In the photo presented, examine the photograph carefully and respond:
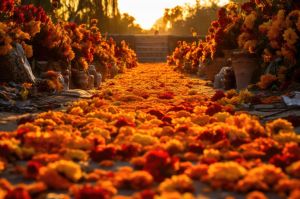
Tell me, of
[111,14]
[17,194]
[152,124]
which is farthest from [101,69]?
[111,14]

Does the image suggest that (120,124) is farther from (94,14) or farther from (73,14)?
(94,14)

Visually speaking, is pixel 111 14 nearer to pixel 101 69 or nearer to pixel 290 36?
pixel 101 69

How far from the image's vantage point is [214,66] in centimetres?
1178

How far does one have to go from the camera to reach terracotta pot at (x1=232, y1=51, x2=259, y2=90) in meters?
8.34

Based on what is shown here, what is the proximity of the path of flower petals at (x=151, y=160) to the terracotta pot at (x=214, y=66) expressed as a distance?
272 inches

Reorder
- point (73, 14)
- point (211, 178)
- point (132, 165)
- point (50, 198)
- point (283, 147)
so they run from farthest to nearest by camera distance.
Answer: point (73, 14) → point (283, 147) → point (132, 165) → point (211, 178) → point (50, 198)

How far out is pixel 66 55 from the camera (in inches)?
356

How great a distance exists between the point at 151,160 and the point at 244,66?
19.5ft

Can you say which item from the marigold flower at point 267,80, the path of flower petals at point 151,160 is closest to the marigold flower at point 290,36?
the marigold flower at point 267,80

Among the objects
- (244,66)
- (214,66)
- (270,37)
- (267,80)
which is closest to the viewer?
(267,80)

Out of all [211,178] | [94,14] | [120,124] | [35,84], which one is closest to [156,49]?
[94,14]

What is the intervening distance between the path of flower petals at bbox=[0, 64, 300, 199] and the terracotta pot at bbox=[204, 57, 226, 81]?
22.7 ft

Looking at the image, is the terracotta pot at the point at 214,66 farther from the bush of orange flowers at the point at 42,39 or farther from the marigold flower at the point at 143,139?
the marigold flower at the point at 143,139

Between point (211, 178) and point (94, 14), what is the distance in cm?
2160
